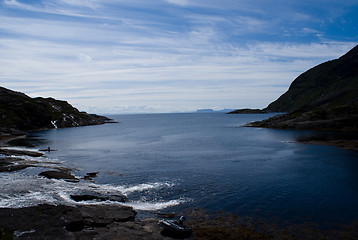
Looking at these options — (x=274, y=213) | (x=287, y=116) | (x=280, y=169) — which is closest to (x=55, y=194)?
(x=274, y=213)

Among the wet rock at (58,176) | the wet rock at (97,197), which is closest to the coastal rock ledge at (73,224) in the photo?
the wet rock at (97,197)

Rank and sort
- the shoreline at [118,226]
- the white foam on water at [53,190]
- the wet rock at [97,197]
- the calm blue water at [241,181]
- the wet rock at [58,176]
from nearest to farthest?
1. the shoreline at [118,226]
2. the calm blue water at [241,181]
3. the white foam on water at [53,190]
4. the wet rock at [97,197]
5. the wet rock at [58,176]

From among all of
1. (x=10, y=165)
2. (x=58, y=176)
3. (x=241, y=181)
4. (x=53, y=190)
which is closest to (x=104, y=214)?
(x=53, y=190)

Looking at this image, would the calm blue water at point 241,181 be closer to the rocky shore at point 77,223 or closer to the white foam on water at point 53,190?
the white foam on water at point 53,190

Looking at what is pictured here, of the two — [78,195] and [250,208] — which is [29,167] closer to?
[78,195]

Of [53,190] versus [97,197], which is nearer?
[97,197]

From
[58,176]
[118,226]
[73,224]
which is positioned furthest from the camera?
[58,176]

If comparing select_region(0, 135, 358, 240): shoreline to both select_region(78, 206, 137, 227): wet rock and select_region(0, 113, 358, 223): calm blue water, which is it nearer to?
select_region(78, 206, 137, 227): wet rock

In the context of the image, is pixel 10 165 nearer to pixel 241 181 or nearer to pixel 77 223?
pixel 77 223

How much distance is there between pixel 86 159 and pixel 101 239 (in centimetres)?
5024

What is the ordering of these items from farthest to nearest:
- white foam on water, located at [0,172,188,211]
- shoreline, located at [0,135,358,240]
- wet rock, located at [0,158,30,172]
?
1. wet rock, located at [0,158,30,172]
2. white foam on water, located at [0,172,188,211]
3. shoreline, located at [0,135,358,240]

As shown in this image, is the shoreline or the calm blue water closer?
the shoreline

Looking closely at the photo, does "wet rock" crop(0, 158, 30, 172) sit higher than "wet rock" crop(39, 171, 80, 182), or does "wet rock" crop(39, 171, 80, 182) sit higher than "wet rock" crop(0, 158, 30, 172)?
"wet rock" crop(0, 158, 30, 172)

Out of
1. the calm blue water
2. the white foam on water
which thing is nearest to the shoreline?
the calm blue water
